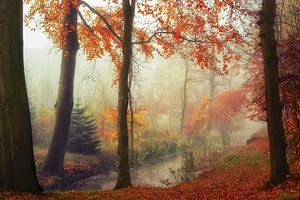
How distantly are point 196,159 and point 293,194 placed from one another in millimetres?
12547

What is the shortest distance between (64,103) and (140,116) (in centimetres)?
547

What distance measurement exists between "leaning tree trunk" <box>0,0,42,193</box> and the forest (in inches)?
0.9

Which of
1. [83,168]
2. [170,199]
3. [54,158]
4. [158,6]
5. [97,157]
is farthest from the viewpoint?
[97,157]

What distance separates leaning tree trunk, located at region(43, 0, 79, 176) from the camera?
14422 millimetres

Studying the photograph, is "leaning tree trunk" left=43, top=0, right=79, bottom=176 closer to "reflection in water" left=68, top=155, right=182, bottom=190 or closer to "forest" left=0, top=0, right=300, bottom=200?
"forest" left=0, top=0, right=300, bottom=200

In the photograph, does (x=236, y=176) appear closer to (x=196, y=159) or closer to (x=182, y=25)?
(x=182, y=25)

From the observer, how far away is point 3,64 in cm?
705

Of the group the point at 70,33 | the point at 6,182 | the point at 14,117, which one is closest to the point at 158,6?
the point at 70,33

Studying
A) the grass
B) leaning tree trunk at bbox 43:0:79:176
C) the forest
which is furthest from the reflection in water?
the grass

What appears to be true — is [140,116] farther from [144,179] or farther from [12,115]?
[12,115]

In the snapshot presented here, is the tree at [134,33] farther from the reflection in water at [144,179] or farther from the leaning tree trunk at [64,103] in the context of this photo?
the reflection in water at [144,179]

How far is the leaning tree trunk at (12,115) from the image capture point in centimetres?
701

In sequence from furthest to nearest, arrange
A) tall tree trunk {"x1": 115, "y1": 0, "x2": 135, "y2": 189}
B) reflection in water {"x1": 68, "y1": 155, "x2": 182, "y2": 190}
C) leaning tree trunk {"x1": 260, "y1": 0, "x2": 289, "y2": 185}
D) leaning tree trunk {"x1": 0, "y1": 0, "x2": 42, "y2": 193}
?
1. reflection in water {"x1": 68, "y1": 155, "x2": 182, "y2": 190}
2. tall tree trunk {"x1": 115, "y1": 0, "x2": 135, "y2": 189}
3. leaning tree trunk {"x1": 0, "y1": 0, "x2": 42, "y2": 193}
4. leaning tree trunk {"x1": 260, "y1": 0, "x2": 289, "y2": 185}

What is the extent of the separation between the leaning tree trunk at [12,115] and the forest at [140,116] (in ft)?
0.07
